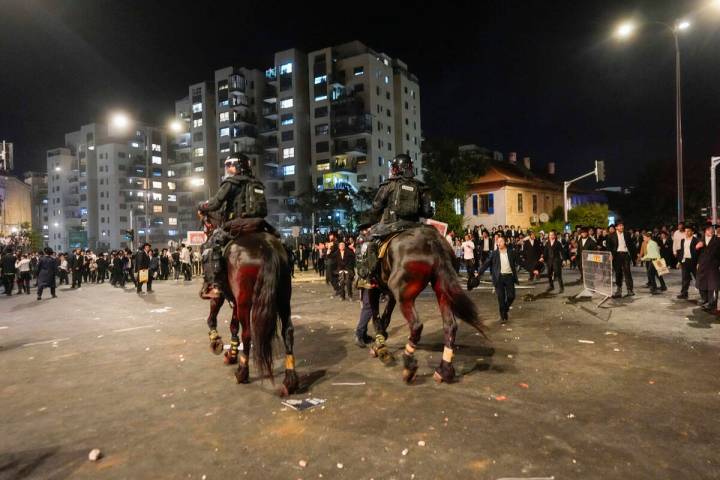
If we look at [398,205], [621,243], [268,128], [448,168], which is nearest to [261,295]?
[398,205]

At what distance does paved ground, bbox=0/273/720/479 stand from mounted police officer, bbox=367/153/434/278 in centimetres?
190

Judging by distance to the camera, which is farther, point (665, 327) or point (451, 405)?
point (665, 327)

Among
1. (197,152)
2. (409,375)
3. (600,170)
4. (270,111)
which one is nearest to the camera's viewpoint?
(409,375)

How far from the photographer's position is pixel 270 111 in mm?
73188

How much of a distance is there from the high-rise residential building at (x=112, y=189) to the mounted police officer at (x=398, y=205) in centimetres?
8531

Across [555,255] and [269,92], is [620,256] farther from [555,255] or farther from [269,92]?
[269,92]

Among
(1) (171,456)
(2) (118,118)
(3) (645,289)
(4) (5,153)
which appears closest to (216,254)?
(1) (171,456)

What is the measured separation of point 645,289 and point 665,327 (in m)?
7.23

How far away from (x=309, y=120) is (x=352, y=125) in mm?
11491

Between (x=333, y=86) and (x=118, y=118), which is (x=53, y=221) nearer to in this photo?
(x=333, y=86)

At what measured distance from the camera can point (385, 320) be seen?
7.32m

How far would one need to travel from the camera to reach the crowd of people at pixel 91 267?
1827 centimetres

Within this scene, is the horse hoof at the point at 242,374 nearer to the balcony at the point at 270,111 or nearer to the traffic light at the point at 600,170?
the traffic light at the point at 600,170

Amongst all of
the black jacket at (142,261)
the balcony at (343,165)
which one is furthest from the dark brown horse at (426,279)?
the balcony at (343,165)
